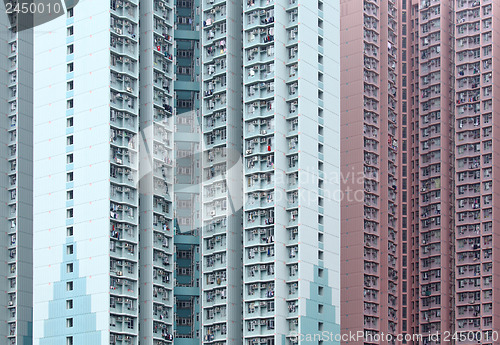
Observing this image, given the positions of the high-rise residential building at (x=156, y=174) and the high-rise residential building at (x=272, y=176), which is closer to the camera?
the high-rise residential building at (x=272, y=176)

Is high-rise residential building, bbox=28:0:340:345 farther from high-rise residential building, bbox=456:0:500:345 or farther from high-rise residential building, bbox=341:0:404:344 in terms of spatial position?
high-rise residential building, bbox=456:0:500:345

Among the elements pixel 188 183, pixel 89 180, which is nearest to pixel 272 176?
pixel 188 183

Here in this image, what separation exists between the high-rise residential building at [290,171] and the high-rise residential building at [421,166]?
544 inches

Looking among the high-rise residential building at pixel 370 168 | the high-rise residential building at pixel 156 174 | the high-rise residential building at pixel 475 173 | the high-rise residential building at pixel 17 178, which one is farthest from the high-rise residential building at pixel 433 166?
the high-rise residential building at pixel 17 178

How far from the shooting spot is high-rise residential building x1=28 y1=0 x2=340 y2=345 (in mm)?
106938

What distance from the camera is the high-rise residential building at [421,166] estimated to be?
126562 mm

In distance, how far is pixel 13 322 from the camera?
4665 inches

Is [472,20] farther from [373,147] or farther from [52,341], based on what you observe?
[52,341]

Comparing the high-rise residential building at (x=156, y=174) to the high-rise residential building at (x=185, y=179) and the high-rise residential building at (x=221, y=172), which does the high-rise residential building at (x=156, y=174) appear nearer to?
the high-rise residential building at (x=185, y=179)

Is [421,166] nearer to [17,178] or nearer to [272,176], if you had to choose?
[272,176]

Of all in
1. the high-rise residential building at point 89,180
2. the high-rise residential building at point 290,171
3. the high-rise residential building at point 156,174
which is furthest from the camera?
the high-rise residential building at point 156,174

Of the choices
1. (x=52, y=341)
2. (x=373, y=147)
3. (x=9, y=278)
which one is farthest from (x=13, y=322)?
(x=373, y=147)

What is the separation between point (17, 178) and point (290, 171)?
96.6 ft

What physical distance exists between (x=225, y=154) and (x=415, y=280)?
123 ft
